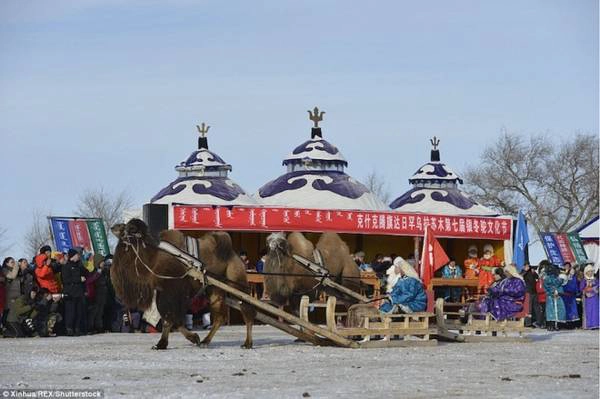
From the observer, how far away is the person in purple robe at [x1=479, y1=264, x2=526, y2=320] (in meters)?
21.9

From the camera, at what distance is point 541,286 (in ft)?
98.3

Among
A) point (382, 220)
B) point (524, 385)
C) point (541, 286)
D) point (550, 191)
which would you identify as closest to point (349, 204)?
point (382, 220)

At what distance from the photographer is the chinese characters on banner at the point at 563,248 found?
37.7 m

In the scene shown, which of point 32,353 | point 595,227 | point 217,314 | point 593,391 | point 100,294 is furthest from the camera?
point 595,227

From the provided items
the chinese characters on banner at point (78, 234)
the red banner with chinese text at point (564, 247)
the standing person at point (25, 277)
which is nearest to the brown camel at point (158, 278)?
the standing person at point (25, 277)

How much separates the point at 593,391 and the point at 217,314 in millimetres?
8459

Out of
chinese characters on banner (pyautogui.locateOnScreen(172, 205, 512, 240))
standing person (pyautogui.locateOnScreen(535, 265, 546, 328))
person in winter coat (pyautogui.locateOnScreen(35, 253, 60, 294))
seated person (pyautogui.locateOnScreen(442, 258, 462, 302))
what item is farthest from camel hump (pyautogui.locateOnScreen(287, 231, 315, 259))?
standing person (pyautogui.locateOnScreen(535, 265, 546, 328))

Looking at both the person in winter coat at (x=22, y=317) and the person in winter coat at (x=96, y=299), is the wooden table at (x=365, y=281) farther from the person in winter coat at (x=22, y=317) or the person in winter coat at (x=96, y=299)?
the person in winter coat at (x=22, y=317)

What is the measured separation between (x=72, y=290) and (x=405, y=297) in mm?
6917

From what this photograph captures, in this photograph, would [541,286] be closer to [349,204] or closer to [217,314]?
[349,204]

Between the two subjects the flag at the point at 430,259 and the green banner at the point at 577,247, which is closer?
the flag at the point at 430,259

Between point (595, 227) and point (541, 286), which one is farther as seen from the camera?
point (595, 227)

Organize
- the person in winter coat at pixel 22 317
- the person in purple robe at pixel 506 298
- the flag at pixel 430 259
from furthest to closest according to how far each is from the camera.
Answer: the flag at pixel 430 259, the person in winter coat at pixel 22 317, the person in purple robe at pixel 506 298

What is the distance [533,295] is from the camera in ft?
98.1
